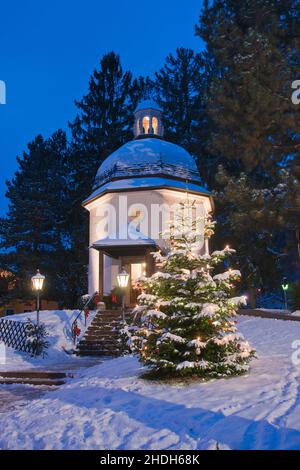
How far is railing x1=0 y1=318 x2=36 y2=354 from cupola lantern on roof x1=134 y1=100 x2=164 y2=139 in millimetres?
16361

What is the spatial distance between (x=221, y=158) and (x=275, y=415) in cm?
3312

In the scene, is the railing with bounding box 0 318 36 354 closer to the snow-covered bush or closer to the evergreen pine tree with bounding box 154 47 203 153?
the snow-covered bush

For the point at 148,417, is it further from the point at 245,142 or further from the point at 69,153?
the point at 69,153

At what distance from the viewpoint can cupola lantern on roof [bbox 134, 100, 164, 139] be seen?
105ft

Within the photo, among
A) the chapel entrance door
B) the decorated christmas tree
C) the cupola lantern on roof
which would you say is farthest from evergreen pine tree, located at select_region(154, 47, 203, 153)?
the decorated christmas tree

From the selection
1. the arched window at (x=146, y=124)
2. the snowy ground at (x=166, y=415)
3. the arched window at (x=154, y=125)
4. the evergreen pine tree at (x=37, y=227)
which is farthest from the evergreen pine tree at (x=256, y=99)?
the evergreen pine tree at (x=37, y=227)

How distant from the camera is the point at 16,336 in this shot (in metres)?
20.3

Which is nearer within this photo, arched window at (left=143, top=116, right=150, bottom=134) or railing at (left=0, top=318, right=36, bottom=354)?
railing at (left=0, top=318, right=36, bottom=354)

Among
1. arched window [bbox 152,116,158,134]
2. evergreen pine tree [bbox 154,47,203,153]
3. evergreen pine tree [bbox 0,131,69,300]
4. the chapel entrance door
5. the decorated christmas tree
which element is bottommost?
the decorated christmas tree

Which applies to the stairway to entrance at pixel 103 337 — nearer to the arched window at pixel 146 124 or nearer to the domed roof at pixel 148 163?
the domed roof at pixel 148 163

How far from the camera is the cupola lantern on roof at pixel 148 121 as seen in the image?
32.0 metres

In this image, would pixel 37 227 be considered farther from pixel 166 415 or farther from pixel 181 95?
pixel 166 415

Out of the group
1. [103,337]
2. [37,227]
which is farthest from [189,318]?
[37,227]
